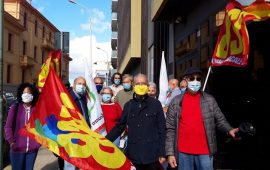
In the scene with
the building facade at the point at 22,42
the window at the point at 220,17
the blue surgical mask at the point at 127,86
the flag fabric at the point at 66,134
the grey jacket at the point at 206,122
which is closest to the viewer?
the grey jacket at the point at 206,122

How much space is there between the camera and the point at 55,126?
5.99 metres

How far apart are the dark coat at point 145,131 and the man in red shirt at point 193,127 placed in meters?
0.17

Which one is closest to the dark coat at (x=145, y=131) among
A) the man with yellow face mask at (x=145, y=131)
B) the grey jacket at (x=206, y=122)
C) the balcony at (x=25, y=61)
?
the man with yellow face mask at (x=145, y=131)

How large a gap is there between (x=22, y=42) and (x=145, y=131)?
5443 cm

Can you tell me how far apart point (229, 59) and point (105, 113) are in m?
2.34

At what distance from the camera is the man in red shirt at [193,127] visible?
5.21 metres

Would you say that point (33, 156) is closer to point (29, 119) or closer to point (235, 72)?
point (29, 119)

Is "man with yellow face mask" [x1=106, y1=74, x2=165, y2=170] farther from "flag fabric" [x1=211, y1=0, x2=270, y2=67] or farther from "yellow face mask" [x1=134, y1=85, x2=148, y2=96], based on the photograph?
"flag fabric" [x1=211, y1=0, x2=270, y2=67]

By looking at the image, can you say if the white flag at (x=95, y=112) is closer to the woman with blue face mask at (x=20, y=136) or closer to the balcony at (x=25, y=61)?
the woman with blue face mask at (x=20, y=136)

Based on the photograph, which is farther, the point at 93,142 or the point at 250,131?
the point at 93,142

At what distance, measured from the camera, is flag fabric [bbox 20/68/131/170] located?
5.68 meters

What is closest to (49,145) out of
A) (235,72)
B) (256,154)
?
(256,154)

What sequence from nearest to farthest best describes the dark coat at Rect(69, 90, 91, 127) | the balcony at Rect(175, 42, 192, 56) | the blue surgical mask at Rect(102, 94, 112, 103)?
the dark coat at Rect(69, 90, 91, 127), the blue surgical mask at Rect(102, 94, 112, 103), the balcony at Rect(175, 42, 192, 56)

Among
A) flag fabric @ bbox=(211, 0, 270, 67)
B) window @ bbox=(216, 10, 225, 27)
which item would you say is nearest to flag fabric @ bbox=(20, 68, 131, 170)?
flag fabric @ bbox=(211, 0, 270, 67)
